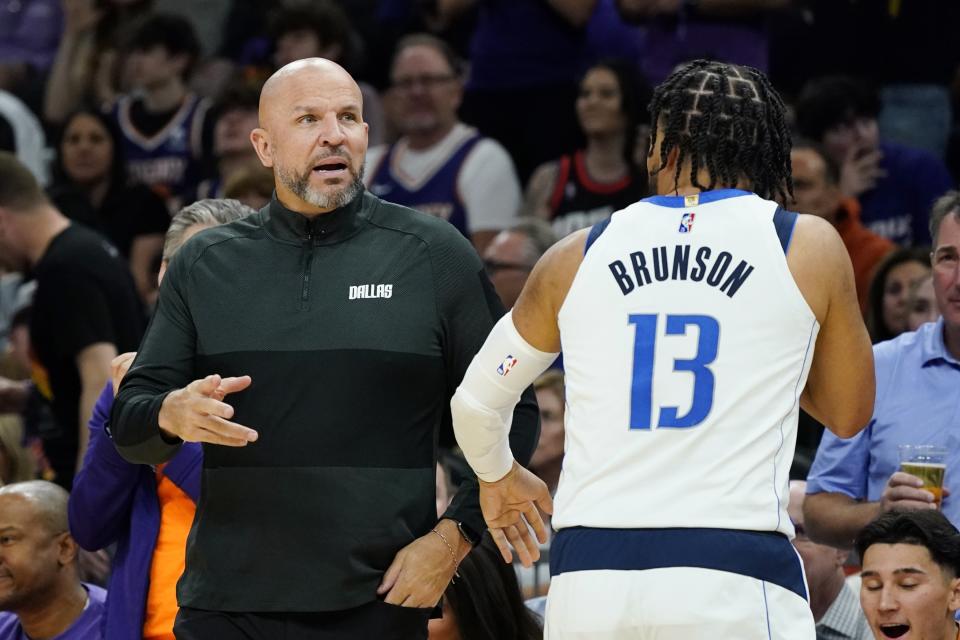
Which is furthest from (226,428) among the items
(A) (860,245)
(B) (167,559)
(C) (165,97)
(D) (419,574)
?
(C) (165,97)

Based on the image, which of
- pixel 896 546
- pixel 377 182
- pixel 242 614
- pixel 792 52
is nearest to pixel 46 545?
pixel 242 614

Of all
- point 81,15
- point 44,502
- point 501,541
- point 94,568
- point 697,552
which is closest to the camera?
point 697,552

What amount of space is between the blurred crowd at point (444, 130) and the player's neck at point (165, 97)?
1 centimetres

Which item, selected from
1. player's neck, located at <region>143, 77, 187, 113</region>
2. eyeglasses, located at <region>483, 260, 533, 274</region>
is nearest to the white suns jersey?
eyeglasses, located at <region>483, 260, 533, 274</region>

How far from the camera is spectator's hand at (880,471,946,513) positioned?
165 inches

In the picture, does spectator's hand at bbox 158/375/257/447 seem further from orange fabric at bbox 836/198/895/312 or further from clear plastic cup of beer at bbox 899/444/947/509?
orange fabric at bbox 836/198/895/312

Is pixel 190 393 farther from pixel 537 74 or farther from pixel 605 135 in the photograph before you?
pixel 537 74

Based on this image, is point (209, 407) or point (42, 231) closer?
→ point (209, 407)

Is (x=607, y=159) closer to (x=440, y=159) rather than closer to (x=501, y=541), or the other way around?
(x=440, y=159)

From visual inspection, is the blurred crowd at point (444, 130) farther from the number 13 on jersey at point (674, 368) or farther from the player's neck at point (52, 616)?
the number 13 on jersey at point (674, 368)

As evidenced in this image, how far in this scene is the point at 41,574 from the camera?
5332 millimetres

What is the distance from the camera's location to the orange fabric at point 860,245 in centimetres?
748

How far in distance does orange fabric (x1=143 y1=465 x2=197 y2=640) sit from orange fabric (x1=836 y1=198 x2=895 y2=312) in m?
3.92

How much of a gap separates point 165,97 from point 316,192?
631 cm
